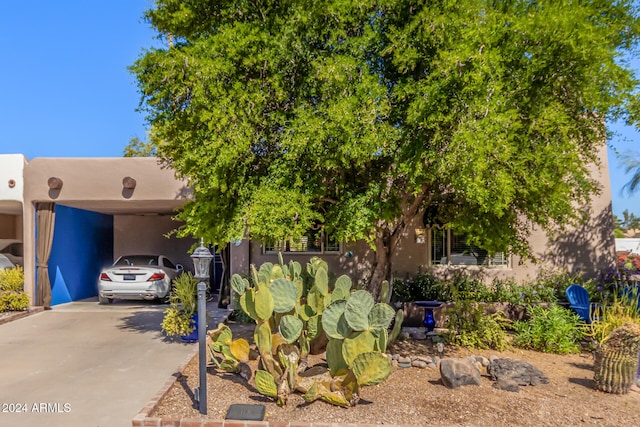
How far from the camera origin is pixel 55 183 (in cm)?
1102

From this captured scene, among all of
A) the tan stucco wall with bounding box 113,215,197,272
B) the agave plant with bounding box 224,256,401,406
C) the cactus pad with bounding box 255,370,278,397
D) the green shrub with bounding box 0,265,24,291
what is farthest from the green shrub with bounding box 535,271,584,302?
the green shrub with bounding box 0,265,24,291

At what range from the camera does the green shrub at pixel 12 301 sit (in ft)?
34.2

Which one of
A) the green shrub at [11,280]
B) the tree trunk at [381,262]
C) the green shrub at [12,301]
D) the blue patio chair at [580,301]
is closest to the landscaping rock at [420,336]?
the tree trunk at [381,262]

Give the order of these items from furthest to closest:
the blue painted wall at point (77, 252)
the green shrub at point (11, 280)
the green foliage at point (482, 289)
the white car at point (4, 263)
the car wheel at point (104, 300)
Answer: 1. the white car at point (4, 263)
2. the car wheel at point (104, 300)
3. the blue painted wall at point (77, 252)
4. the green shrub at point (11, 280)
5. the green foliage at point (482, 289)

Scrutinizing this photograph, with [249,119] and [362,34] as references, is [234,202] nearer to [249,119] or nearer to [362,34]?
[249,119]

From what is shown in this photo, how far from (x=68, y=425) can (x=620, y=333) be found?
6.48 m

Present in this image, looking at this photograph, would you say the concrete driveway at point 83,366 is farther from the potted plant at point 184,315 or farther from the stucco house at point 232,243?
the stucco house at point 232,243

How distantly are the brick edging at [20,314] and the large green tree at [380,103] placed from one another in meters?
5.77

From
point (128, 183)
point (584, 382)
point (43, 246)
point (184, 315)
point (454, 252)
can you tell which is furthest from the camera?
point (43, 246)

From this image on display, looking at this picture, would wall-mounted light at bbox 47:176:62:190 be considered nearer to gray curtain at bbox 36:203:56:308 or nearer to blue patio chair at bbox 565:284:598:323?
gray curtain at bbox 36:203:56:308

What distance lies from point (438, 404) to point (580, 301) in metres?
5.49

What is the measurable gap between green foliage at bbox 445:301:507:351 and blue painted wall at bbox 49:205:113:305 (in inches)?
412

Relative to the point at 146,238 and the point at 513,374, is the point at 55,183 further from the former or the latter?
the point at 513,374

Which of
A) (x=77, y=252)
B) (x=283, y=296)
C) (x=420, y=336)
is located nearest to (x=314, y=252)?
(x=420, y=336)
